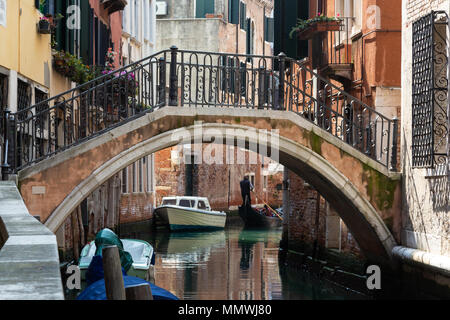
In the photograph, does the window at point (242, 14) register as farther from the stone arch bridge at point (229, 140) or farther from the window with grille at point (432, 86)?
the window with grille at point (432, 86)

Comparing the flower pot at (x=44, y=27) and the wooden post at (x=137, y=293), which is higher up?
the flower pot at (x=44, y=27)

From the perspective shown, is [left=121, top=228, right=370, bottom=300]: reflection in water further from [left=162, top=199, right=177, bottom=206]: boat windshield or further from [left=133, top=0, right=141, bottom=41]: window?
[left=133, top=0, right=141, bottom=41]: window

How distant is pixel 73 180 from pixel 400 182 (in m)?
3.91

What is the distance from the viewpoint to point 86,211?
16641 millimetres

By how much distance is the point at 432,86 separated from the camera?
31.7 ft

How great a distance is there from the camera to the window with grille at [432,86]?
959 centimetres

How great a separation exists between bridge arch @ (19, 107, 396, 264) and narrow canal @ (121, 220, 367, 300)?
1083 millimetres

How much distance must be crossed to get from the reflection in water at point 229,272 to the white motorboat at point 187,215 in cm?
171

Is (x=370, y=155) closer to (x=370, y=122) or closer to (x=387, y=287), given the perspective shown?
(x=370, y=122)

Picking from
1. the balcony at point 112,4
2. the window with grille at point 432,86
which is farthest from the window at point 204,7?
the window with grille at point 432,86

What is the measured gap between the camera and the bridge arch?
10.5 metres

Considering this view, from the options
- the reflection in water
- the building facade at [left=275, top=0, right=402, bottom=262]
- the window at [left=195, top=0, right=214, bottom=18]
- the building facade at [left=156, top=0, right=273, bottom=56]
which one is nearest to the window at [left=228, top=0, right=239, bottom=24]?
the building facade at [left=156, top=0, right=273, bottom=56]
